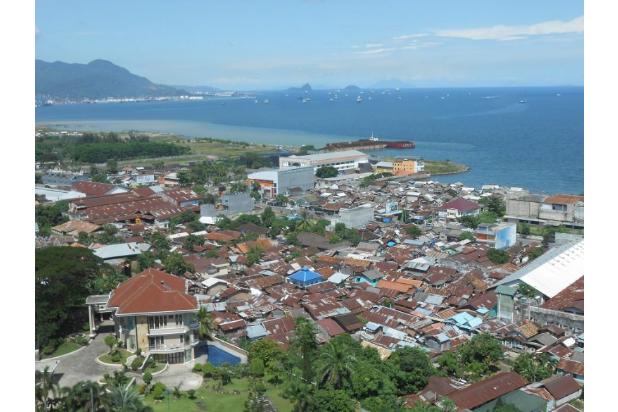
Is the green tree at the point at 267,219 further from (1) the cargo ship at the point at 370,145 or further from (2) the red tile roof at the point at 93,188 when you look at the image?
(1) the cargo ship at the point at 370,145

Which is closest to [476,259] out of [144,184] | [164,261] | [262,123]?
[164,261]

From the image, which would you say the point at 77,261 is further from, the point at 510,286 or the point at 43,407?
the point at 510,286

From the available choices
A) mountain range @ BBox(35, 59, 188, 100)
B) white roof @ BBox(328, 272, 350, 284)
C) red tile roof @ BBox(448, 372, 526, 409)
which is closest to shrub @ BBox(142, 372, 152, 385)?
red tile roof @ BBox(448, 372, 526, 409)

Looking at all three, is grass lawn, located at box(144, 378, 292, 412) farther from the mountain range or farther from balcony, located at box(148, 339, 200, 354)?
the mountain range

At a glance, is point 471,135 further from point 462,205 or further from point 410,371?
point 410,371

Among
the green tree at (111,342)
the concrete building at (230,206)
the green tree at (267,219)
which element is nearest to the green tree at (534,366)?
the green tree at (111,342)

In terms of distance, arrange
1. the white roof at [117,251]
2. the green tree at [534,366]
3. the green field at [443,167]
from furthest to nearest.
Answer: the green field at [443,167] < the white roof at [117,251] < the green tree at [534,366]
